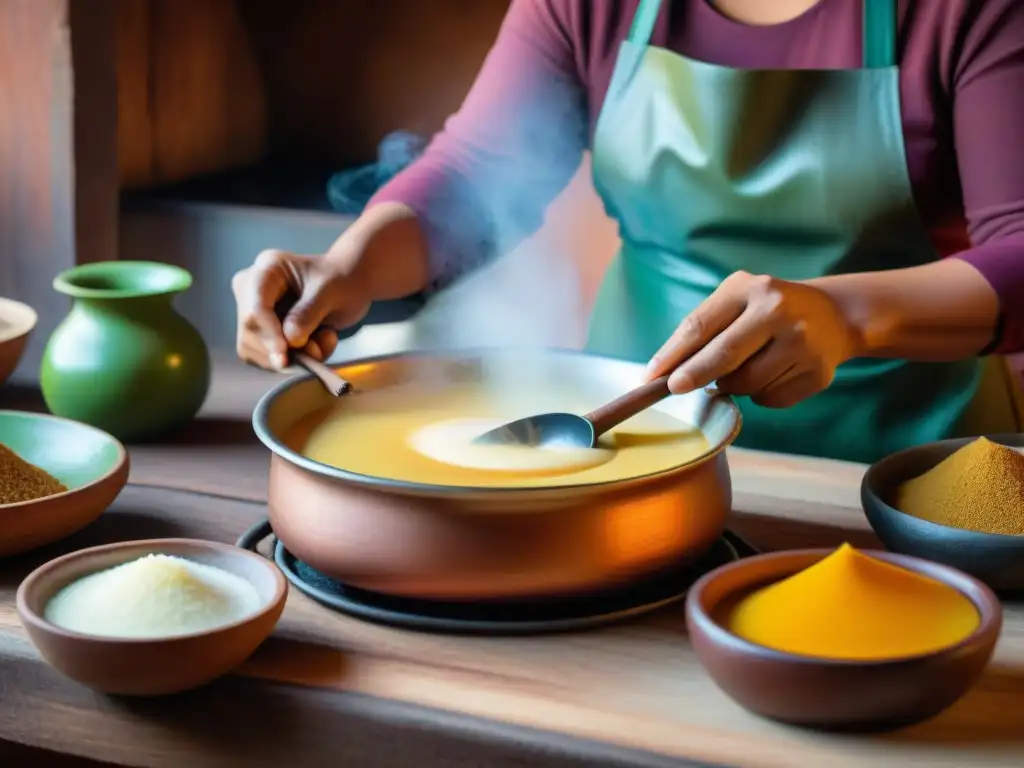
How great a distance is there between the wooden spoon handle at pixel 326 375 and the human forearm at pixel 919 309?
47 centimetres

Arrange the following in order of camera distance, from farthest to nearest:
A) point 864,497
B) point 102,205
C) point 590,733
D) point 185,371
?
1. point 102,205
2. point 185,371
3. point 864,497
4. point 590,733

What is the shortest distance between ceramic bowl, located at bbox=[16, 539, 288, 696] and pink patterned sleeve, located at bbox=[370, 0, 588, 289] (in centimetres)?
82

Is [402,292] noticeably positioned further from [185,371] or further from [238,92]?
[238,92]

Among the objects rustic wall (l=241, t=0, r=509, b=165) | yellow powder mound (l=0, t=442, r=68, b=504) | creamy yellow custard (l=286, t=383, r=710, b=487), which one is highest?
rustic wall (l=241, t=0, r=509, b=165)

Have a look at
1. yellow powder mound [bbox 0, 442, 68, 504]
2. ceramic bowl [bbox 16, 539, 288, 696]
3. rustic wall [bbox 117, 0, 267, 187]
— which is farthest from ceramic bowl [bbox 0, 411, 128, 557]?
rustic wall [bbox 117, 0, 267, 187]

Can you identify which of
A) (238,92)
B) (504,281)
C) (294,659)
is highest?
(238,92)

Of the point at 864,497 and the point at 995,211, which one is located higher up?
the point at 995,211

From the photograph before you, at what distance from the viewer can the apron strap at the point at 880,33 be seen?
1.51m

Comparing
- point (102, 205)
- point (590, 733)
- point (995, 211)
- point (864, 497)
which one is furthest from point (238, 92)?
point (590, 733)

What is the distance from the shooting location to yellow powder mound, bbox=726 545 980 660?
2.71 ft

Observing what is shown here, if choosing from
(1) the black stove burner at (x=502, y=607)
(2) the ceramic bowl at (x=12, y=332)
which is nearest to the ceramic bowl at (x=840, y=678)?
(1) the black stove burner at (x=502, y=607)

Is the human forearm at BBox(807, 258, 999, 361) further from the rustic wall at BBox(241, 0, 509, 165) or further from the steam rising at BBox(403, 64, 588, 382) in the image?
the rustic wall at BBox(241, 0, 509, 165)

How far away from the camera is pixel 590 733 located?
0.84 m

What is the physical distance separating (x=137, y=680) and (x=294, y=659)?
12 centimetres
